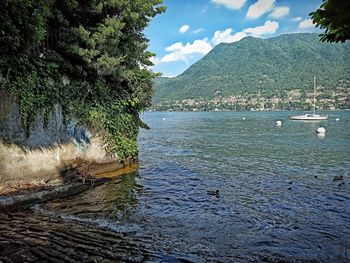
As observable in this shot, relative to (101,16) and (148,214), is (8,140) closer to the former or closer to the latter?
(148,214)

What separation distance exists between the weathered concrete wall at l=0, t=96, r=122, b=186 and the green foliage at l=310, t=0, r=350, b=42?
39.5 feet

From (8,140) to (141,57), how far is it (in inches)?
422

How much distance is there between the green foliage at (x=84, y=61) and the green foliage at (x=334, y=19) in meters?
10.0

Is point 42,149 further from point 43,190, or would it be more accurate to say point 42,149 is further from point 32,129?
point 43,190

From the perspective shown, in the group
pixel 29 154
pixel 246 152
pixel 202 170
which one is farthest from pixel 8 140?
pixel 246 152

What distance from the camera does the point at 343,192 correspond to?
15.6 metres

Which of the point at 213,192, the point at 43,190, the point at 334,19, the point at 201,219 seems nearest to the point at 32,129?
the point at 43,190

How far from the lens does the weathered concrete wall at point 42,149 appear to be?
12.8 meters

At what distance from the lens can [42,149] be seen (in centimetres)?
1448

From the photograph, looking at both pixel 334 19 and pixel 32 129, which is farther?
pixel 32 129

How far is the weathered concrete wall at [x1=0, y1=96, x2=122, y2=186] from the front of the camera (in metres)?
12.8

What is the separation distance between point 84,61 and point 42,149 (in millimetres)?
5259

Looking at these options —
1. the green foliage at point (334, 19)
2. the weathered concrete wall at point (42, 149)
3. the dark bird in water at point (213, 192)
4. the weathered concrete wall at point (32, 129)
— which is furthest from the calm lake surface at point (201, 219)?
the green foliage at point (334, 19)

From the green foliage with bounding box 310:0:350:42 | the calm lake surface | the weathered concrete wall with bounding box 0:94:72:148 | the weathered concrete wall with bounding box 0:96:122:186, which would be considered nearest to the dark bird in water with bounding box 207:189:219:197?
the calm lake surface
